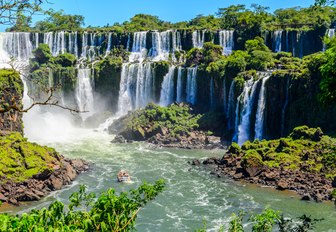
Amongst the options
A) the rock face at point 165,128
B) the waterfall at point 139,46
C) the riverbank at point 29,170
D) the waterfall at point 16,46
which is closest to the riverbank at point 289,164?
the rock face at point 165,128

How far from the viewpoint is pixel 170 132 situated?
49812 mm

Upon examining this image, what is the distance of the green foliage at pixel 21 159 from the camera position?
3117cm

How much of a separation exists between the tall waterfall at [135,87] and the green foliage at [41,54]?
519 inches

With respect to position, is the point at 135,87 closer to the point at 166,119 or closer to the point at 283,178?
the point at 166,119

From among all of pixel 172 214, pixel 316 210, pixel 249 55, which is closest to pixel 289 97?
pixel 249 55

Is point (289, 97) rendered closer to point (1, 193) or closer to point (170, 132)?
point (170, 132)

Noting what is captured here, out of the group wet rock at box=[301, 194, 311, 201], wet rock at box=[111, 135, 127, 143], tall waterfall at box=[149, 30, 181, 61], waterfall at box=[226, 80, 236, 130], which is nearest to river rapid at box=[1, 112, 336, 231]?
wet rock at box=[301, 194, 311, 201]

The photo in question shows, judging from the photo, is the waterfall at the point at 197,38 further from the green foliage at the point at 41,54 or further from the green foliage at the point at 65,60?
the green foliage at the point at 41,54

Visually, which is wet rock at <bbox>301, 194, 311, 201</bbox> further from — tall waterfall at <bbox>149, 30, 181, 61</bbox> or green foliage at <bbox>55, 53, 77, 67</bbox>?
green foliage at <bbox>55, 53, 77, 67</bbox>

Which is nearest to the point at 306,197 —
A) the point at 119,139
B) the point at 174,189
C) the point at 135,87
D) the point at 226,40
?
the point at 174,189

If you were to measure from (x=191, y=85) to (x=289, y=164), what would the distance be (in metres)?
23.9

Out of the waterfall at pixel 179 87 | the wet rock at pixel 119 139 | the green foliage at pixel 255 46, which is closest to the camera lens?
the wet rock at pixel 119 139

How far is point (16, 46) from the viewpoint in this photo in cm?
6956

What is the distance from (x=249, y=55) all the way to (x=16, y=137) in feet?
96.1
